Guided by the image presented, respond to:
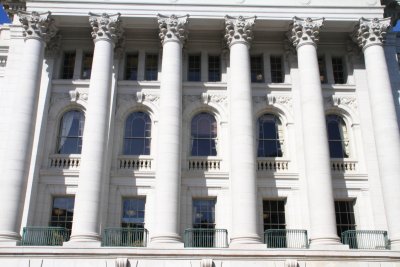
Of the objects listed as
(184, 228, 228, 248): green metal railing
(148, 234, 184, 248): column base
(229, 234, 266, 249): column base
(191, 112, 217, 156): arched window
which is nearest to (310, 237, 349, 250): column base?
(229, 234, 266, 249): column base

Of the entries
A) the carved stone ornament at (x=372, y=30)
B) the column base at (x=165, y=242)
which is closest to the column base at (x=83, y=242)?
the column base at (x=165, y=242)

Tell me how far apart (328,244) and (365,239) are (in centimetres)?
318

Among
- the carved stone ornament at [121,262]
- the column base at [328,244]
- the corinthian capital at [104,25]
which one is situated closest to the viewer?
the carved stone ornament at [121,262]

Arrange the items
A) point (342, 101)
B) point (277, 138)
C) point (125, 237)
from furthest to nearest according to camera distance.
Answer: point (342, 101)
point (277, 138)
point (125, 237)

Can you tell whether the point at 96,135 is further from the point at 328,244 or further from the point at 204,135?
the point at 328,244

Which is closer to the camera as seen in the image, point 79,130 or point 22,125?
point 22,125

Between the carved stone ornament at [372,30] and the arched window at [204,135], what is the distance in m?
10.6

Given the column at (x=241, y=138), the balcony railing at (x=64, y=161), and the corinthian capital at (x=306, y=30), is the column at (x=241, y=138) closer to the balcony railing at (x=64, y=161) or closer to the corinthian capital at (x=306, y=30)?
the corinthian capital at (x=306, y=30)

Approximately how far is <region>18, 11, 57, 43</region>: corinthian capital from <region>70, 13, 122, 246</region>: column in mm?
2710

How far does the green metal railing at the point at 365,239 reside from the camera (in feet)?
87.9

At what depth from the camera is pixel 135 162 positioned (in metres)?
29.5

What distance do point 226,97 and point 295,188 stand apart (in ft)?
23.3

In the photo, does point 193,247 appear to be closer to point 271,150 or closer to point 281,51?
point 271,150

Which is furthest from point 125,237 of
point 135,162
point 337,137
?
point 337,137
